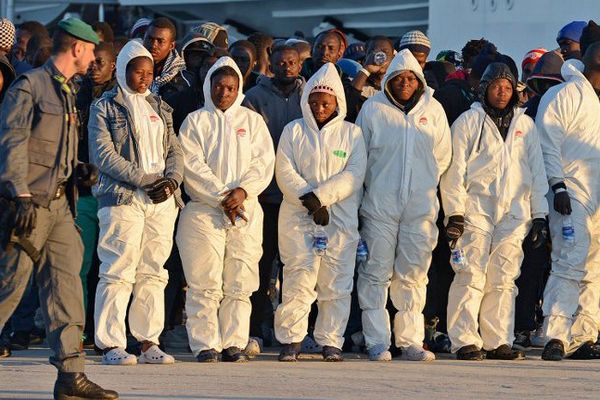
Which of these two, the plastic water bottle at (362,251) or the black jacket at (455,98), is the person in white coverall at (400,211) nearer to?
the plastic water bottle at (362,251)

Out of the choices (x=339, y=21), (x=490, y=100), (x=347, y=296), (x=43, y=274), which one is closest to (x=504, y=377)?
(x=347, y=296)

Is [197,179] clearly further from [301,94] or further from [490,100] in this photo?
[490,100]

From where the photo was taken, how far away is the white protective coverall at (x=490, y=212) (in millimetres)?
12117

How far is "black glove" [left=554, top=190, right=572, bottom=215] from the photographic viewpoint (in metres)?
12.1

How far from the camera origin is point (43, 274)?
927 cm

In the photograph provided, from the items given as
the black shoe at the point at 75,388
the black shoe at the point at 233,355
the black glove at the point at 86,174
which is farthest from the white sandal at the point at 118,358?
the black glove at the point at 86,174

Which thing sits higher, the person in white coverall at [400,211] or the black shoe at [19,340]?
the person in white coverall at [400,211]

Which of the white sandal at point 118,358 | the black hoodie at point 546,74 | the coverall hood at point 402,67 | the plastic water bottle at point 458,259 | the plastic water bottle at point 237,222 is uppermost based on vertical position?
the black hoodie at point 546,74

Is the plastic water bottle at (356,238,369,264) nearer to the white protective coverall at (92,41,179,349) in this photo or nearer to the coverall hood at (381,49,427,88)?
the coverall hood at (381,49,427,88)

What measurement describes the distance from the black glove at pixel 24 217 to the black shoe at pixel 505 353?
447 cm

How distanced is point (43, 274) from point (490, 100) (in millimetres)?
4314

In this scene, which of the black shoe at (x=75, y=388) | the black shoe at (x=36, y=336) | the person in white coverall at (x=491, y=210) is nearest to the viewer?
the black shoe at (x=75, y=388)

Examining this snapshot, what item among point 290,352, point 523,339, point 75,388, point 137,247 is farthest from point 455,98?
point 75,388

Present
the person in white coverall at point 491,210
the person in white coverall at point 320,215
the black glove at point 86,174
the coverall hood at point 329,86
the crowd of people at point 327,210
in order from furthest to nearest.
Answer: the person in white coverall at point 491,210
the coverall hood at point 329,86
the person in white coverall at point 320,215
the crowd of people at point 327,210
the black glove at point 86,174
